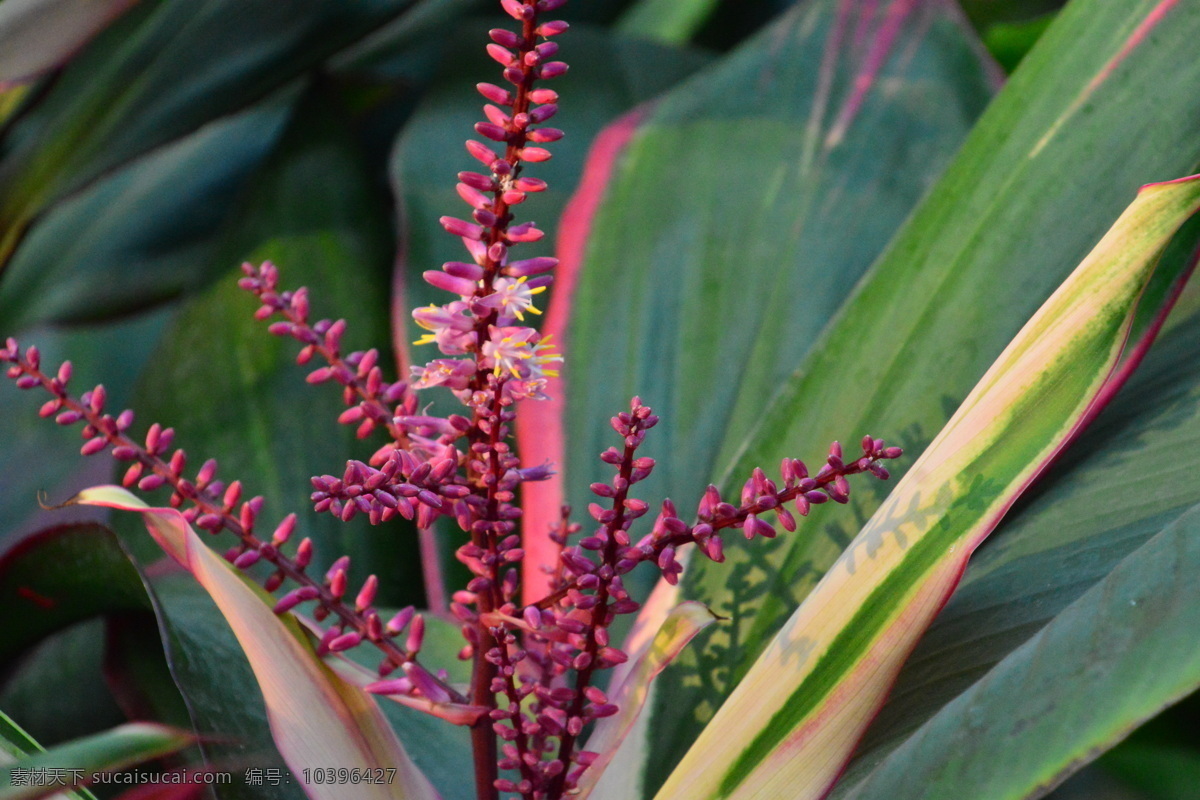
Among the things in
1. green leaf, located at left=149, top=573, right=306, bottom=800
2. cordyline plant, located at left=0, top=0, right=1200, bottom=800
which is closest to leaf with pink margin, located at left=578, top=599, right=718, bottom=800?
cordyline plant, located at left=0, top=0, right=1200, bottom=800

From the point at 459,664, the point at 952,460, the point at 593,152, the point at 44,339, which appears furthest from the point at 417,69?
the point at 952,460

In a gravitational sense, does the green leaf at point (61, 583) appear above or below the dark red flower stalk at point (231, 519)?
below

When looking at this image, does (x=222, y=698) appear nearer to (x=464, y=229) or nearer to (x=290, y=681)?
(x=290, y=681)

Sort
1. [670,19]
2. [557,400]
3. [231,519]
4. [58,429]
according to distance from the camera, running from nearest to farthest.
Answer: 1. [231,519]
2. [557,400]
3. [58,429]
4. [670,19]

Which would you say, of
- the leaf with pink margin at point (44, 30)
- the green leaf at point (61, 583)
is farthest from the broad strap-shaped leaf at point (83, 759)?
the leaf with pink margin at point (44, 30)

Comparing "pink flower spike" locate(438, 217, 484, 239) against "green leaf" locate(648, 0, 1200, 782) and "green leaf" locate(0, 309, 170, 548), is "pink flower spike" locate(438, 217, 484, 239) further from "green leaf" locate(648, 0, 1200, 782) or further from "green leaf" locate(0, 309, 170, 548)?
"green leaf" locate(0, 309, 170, 548)

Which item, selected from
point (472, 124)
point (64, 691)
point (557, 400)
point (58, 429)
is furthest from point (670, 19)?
point (64, 691)

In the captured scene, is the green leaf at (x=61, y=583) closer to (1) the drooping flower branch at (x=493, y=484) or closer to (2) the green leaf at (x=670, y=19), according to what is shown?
(1) the drooping flower branch at (x=493, y=484)
